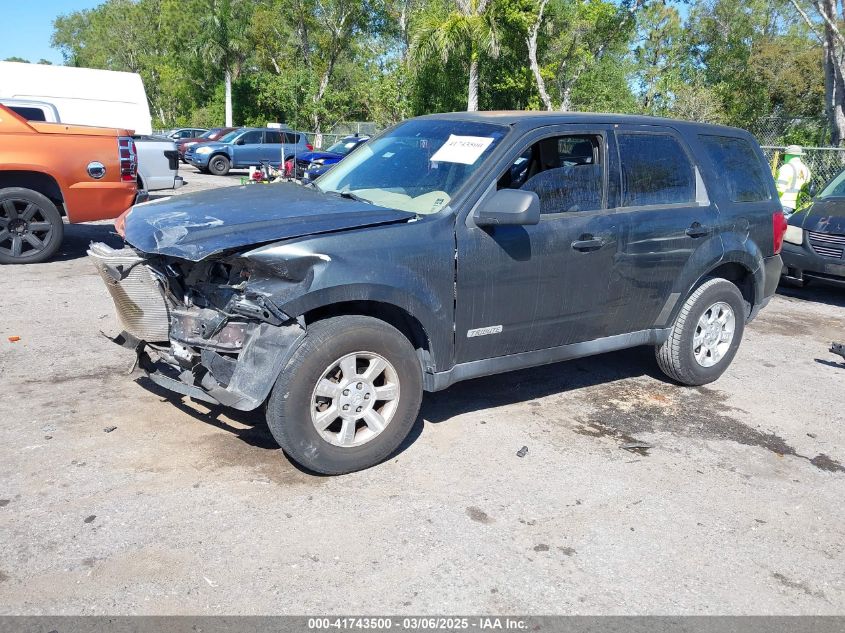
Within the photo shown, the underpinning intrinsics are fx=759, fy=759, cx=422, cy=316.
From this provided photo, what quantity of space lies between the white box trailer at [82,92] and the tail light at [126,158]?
8348mm

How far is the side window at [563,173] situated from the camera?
4.66m

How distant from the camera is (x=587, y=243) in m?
4.74

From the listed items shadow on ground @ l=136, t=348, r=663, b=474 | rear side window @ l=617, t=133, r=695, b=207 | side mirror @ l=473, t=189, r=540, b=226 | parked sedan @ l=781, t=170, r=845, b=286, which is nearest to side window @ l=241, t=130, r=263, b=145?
parked sedan @ l=781, t=170, r=845, b=286

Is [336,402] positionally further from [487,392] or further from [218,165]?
[218,165]

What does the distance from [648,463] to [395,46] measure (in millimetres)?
52856

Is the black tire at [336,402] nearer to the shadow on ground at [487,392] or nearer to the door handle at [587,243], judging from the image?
the shadow on ground at [487,392]

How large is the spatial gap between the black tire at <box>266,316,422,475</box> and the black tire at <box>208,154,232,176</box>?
24705mm

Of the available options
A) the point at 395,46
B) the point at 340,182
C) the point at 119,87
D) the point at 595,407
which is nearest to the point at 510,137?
the point at 340,182

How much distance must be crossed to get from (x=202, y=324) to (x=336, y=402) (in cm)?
83

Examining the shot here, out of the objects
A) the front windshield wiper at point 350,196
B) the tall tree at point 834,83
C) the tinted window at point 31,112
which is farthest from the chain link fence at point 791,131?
the front windshield wiper at point 350,196

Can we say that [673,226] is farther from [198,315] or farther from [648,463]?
[198,315]

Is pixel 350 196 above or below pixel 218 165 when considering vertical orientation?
below

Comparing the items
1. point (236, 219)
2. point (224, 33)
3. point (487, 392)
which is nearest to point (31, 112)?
point (236, 219)

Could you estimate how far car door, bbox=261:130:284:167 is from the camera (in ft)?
93.1
